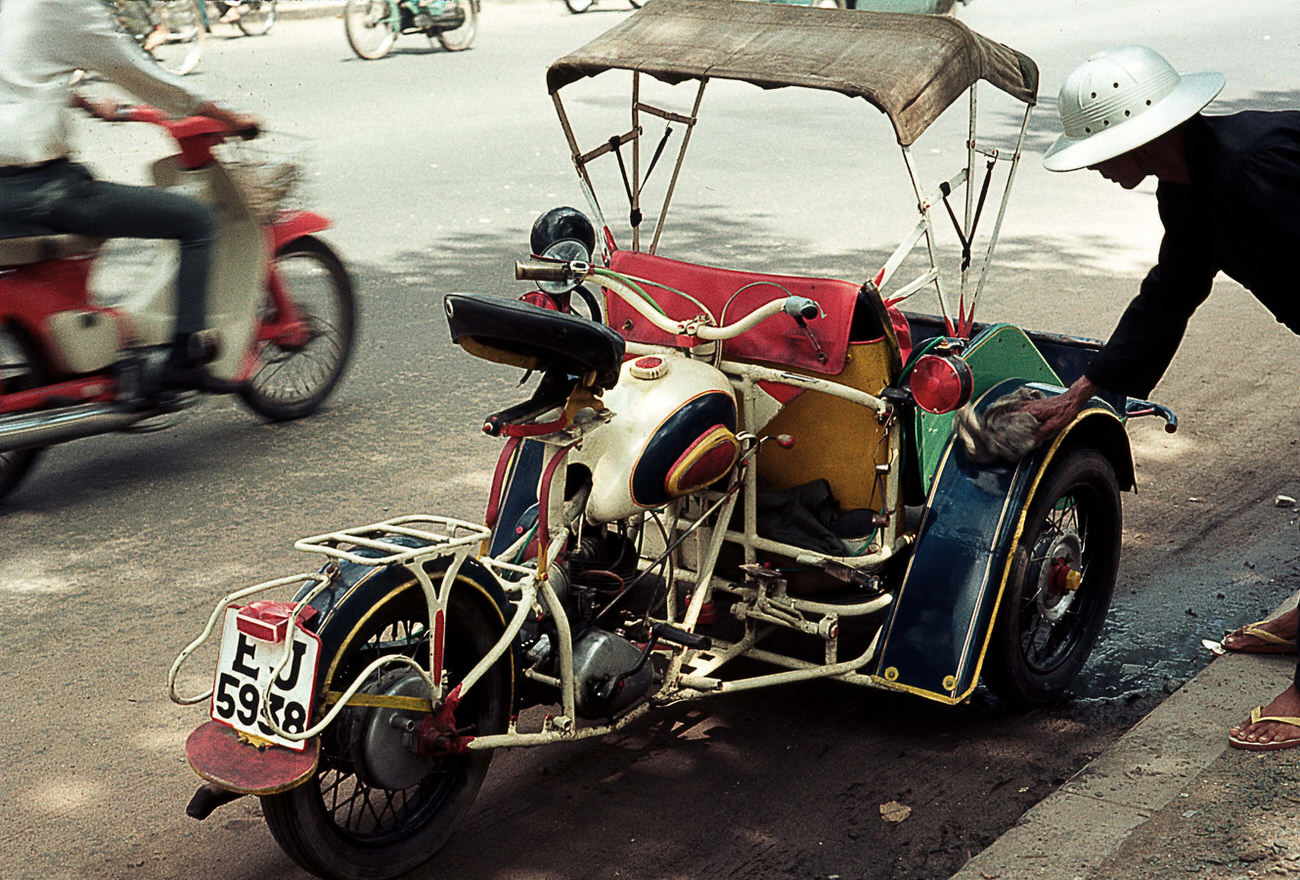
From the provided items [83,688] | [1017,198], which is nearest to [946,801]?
[83,688]

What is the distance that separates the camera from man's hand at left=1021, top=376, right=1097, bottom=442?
353 centimetres

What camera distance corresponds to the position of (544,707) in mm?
3783

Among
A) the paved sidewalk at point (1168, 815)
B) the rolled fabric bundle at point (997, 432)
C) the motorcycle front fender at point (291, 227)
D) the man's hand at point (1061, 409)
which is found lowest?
the paved sidewalk at point (1168, 815)

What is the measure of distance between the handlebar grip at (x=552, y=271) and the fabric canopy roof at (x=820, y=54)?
660 millimetres

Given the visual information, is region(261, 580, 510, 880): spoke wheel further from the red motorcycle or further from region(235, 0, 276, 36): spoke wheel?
region(235, 0, 276, 36): spoke wheel

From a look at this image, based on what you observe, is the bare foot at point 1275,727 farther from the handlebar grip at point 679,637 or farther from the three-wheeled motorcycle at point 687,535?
the handlebar grip at point 679,637

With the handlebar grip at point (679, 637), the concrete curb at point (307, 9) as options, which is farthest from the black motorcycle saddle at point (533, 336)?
the concrete curb at point (307, 9)

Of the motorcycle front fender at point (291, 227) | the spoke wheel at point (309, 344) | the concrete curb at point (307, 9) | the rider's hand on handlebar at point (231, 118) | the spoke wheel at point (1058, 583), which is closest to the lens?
the spoke wheel at point (1058, 583)

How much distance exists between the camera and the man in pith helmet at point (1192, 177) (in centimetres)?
308

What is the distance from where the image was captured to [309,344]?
6000 mm

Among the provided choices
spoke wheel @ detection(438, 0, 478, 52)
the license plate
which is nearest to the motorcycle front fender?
the license plate

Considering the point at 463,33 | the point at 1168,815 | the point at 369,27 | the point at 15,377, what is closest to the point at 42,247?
the point at 15,377

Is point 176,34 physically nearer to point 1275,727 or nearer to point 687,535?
point 687,535

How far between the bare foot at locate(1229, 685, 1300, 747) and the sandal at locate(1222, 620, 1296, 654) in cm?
47
